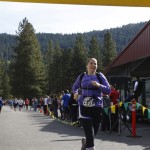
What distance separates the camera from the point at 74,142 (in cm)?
1070

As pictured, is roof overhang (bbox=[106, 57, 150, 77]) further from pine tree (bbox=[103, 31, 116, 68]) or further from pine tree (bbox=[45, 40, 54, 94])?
pine tree (bbox=[45, 40, 54, 94])

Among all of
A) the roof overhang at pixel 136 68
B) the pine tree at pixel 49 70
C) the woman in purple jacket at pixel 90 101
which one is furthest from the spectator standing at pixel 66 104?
the pine tree at pixel 49 70

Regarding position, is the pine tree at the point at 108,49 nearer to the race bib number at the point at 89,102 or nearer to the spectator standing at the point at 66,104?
the spectator standing at the point at 66,104

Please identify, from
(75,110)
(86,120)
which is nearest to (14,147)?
(86,120)

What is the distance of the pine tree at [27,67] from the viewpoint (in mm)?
77250

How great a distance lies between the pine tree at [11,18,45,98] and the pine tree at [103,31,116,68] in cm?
1703

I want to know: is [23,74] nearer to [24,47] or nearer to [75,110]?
[24,47]

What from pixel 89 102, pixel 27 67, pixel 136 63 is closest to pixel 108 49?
pixel 27 67

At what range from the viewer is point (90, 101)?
6.61m

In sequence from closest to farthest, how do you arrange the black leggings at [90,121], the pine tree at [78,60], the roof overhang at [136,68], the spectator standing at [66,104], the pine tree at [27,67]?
the black leggings at [90,121]
the roof overhang at [136,68]
the spectator standing at [66,104]
the pine tree at [27,67]
the pine tree at [78,60]

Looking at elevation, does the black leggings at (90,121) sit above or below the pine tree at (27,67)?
below

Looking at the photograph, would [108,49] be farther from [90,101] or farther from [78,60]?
[90,101]

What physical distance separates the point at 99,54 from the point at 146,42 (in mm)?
70382

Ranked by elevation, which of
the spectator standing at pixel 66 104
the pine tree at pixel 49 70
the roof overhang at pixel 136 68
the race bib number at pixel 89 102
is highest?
the pine tree at pixel 49 70
